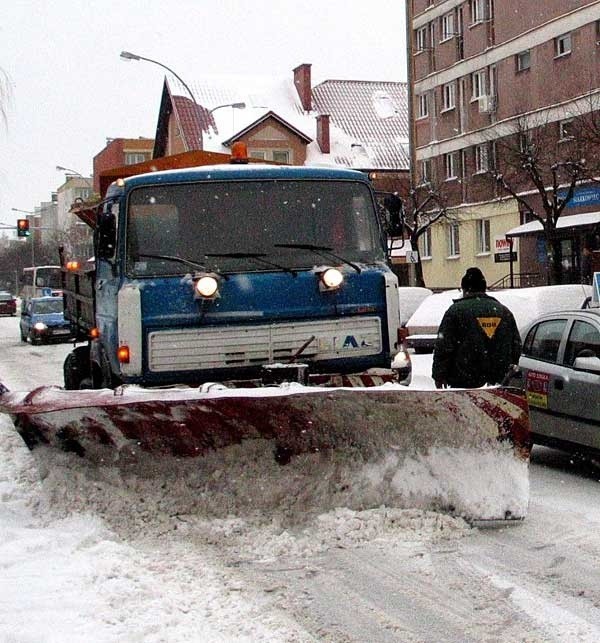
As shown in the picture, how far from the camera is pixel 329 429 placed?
6.64 meters

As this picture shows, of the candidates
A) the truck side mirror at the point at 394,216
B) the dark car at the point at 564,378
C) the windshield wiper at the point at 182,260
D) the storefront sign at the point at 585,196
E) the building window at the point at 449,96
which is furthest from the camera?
the building window at the point at 449,96

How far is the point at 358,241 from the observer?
323 inches

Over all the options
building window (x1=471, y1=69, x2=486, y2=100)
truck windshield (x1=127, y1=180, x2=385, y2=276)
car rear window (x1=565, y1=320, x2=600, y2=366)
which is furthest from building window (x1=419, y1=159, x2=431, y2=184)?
truck windshield (x1=127, y1=180, x2=385, y2=276)

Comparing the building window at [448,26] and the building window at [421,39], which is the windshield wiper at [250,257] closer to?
the building window at [448,26]

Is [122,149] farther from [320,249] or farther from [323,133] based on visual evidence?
[320,249]

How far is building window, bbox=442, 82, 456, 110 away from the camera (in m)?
43.8

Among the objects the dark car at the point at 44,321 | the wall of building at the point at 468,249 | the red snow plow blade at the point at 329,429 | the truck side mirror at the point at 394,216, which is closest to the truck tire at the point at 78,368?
the truck side mirror at the point at 394,216

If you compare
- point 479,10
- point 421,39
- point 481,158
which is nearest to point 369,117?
point 421,39

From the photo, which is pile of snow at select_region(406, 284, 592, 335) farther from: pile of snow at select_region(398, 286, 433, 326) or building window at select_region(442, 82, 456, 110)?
building window at select_region(442, 82, 456, 110)

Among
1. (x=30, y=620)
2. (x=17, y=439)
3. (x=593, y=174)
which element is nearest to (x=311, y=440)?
(x=30, y=620)

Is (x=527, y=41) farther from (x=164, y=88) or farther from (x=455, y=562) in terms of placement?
(x=455, y=562)

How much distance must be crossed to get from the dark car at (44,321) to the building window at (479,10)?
19.7 metres

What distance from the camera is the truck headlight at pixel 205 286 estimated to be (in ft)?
24.6

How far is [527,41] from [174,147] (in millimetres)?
28284
